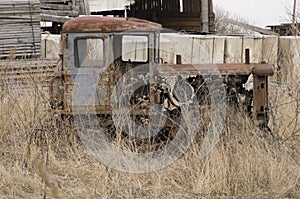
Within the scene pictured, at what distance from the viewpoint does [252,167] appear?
5.58 meters

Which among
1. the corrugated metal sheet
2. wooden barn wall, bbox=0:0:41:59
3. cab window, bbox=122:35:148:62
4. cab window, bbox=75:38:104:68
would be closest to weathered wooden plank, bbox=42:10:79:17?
wooden barn wall, bbox=0:0:41:59

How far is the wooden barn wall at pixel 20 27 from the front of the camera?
12.0 metres

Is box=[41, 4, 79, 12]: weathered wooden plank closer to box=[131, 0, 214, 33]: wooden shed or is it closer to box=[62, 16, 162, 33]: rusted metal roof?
box=[131, 0, 214, 33]: wooden shed

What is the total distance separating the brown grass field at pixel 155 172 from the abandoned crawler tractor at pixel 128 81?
0.35 meters

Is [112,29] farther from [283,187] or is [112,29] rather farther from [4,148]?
[283,187]

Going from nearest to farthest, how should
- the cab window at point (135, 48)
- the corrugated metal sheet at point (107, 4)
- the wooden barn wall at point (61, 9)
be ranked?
the cab window at point (135, 48)
the wooden barn wall at point (61, 9)
the corrugated metal sheet at point (107, 4)

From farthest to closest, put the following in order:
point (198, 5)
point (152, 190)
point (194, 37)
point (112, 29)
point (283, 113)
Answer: point (198, 5)
point (194, 37)
point (283, 113)
point (112, 29)
point (152, 190)

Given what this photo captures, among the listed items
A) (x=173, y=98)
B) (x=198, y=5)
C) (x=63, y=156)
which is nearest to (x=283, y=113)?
(x=173, y=98)

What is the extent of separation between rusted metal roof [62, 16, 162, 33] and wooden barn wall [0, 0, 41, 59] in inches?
211

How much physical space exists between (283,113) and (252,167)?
213 centimetres

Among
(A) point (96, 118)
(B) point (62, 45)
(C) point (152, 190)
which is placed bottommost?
(C) point (152, 190)

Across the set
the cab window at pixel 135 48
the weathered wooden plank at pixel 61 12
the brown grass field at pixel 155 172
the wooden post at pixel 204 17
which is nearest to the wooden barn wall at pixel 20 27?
the weathered wooden plank at pixel 61 12

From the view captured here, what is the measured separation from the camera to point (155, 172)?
574 cm

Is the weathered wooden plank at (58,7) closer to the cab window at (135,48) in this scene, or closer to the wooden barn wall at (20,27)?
the wooden barn wall at (20,27)
